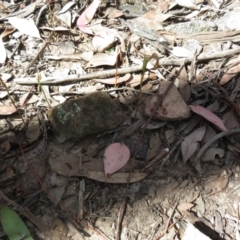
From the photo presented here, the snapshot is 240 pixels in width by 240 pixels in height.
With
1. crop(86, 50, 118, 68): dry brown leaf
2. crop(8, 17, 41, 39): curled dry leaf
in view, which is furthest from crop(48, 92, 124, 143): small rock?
crop(8, 17, 41, 39): curled dry leaf

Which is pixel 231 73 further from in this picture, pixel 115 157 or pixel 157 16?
pixel 115 157

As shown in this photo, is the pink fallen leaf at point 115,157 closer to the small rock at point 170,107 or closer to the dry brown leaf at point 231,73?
the small rock at point 170,107

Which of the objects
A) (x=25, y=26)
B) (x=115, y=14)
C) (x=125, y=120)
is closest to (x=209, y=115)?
(x=125, y=120)

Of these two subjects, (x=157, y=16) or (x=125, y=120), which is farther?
(x=157, y=16)

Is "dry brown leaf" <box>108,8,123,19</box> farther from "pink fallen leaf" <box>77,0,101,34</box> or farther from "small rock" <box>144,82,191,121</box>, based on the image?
"small rock" <box>144,82,191,121</box>

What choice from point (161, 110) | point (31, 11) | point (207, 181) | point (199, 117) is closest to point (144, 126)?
point (161, 110)

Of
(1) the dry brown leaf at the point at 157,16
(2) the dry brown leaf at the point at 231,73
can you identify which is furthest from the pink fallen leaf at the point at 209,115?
(1) the dry brown leaf at the point at 157,16

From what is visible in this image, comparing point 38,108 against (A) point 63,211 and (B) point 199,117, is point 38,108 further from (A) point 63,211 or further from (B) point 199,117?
(B) point 199,117
